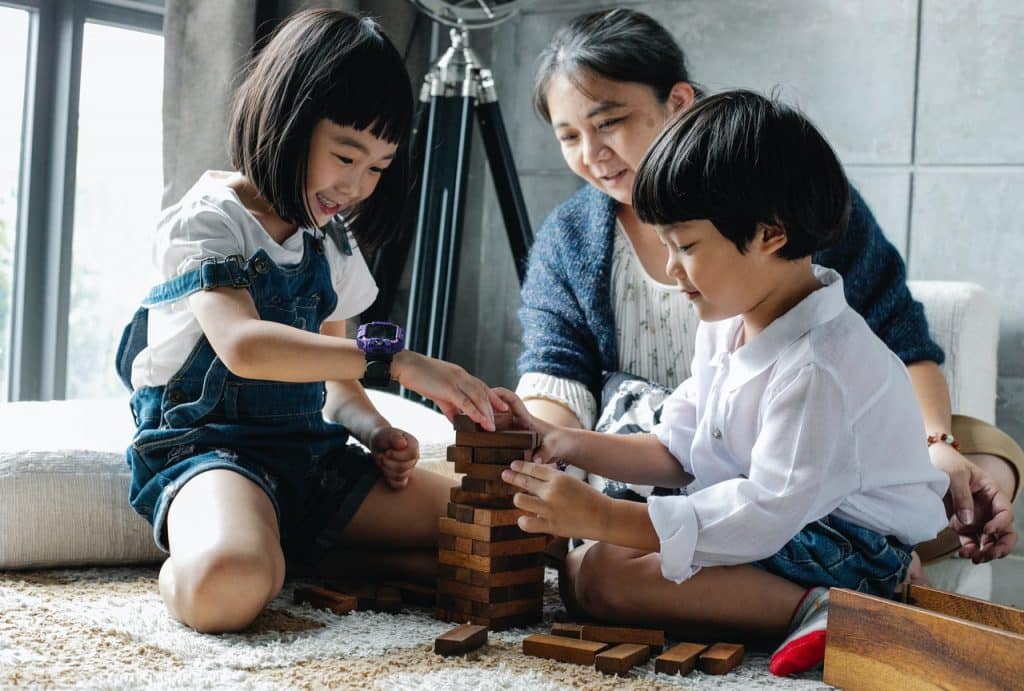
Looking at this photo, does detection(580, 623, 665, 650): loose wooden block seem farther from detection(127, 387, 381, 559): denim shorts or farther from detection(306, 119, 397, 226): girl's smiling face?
detection(306, 119, 397, 226): girl's smiling face

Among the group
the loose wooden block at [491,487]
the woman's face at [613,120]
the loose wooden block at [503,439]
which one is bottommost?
the loose wooden block at [491,487]

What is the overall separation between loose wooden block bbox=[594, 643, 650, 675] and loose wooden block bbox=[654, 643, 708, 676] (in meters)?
0.02

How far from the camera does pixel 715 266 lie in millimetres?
1391

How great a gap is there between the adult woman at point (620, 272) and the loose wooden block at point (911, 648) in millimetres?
461

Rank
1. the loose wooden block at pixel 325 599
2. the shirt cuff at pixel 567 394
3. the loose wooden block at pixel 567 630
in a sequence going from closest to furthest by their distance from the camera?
1. the loose wooden block at pixel 567 630
2. the loose wooden block at pixel 325 599
3. the shirt cuff at pixel 567 394

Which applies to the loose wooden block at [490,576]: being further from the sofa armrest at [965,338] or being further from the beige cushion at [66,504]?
the sofa armrest at [965,338]

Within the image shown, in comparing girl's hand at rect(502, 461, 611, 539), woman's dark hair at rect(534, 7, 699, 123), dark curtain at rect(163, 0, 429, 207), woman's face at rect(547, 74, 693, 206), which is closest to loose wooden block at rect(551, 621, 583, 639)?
girl's hand at rect(502, 461, 611, 539)

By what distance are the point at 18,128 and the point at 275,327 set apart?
1526mm

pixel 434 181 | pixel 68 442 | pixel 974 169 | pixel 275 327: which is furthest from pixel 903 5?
pixel 68 442

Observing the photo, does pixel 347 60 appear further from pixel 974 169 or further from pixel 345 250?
pixel 974 169

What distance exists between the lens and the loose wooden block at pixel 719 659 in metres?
1.29

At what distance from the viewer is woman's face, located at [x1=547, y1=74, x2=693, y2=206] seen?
6.11 ft

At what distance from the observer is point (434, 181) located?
2.51m

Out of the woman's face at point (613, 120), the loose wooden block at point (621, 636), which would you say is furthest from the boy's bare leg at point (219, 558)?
the woman's face at point (613, 120)
